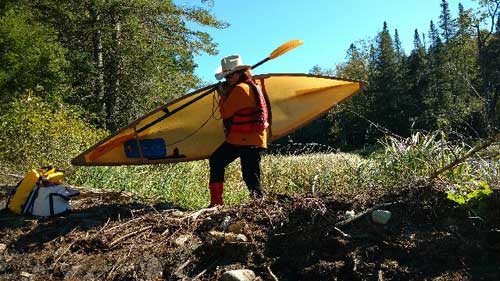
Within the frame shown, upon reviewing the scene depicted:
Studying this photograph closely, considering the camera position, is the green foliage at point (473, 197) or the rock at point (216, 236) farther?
the rock at point (216, 236)

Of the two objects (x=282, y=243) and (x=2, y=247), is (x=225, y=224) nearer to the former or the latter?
(x=282, y=243)

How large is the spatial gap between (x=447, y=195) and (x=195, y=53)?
18799mm

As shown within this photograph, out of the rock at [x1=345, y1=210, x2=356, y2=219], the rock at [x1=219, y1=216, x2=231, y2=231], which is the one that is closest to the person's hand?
the rock at [x1=219, y1=216, x2=231, y2=231]

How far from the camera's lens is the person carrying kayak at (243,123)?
4969mm

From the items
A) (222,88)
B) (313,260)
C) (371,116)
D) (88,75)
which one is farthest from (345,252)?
(371,116)

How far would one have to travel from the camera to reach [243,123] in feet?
16.4

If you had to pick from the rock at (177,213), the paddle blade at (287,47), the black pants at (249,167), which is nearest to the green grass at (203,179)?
the black pants at (249,167)

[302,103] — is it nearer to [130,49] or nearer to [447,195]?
[447,195]

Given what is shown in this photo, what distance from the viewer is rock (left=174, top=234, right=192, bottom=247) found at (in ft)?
12.4

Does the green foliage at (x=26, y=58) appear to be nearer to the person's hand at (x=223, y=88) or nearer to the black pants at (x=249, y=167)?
the person's hand at (x=223, y=88)

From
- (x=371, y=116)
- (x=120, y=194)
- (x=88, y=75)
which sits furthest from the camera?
(x=371, y=116)

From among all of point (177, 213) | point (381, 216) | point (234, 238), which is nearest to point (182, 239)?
point (234, 238)

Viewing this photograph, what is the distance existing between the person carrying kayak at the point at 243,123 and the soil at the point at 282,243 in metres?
0.84

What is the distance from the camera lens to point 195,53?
2138cm
